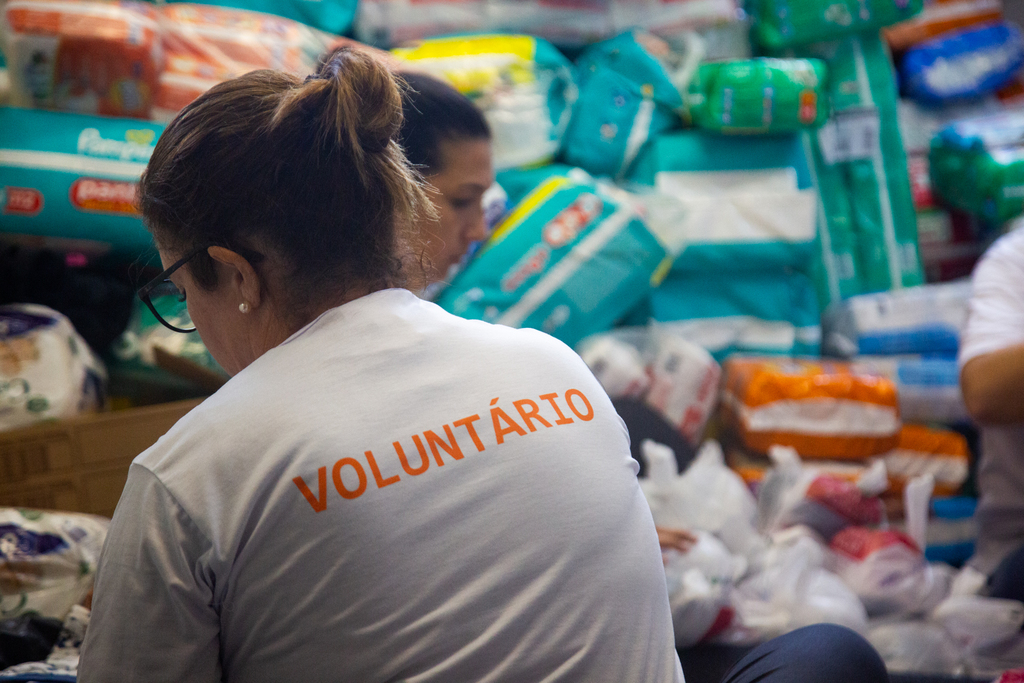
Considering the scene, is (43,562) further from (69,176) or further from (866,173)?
(866,173)

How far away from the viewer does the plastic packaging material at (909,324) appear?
7.04 feet

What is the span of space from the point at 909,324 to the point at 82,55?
2.04 metres

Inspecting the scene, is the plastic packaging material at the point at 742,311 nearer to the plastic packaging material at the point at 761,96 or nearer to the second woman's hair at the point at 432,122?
the plastic packaging material at the point at 761,96

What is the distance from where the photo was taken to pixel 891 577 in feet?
5.07

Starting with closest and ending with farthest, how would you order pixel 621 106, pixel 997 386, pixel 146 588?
pixel 146 588, pixel 997 386, pixel 621 106

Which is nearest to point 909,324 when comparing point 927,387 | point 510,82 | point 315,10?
point 927,387

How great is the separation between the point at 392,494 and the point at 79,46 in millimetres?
1345

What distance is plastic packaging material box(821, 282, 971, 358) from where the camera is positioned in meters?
2.15

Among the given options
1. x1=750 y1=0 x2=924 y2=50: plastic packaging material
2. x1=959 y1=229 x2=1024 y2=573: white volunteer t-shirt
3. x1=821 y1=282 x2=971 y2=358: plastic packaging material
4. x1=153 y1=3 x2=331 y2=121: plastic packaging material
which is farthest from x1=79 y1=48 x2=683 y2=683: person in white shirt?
x1=750 y1=0 x2=924 y2=50: plastic packaging material

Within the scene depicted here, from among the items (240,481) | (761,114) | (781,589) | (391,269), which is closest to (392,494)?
(240,481)

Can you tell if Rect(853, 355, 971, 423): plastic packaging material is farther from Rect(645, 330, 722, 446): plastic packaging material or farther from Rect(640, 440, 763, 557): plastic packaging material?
Rect(640, 440, 763, 557): plastic packaging material

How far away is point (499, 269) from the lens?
1817mm

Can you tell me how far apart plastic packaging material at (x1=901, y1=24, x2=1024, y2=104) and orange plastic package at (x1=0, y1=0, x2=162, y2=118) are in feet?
7.19

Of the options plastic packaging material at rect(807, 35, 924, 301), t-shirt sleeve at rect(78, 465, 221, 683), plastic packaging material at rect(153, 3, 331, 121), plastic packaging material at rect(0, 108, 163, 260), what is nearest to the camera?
t-shirt sleeve at rect(78, 465, 221, 683)
